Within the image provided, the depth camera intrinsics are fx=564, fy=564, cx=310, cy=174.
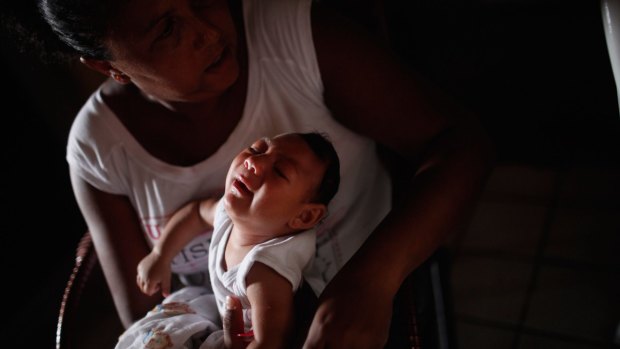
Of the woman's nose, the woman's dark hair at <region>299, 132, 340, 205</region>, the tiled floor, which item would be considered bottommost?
the tiled floor

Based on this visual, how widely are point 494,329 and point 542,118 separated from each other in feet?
1.83

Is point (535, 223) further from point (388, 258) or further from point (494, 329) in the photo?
point (388, 258)

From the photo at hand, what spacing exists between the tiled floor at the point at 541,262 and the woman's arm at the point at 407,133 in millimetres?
644

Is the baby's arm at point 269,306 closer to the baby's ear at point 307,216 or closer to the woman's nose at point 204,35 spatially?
the baby's ear at point 307,216

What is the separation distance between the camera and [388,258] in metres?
0.65

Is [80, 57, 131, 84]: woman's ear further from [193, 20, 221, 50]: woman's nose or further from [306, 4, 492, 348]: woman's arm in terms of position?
[306, 4, 492, 348]: woman's arm

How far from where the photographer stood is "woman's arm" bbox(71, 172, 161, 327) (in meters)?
0.88

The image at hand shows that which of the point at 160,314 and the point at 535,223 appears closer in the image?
the point at 160,314

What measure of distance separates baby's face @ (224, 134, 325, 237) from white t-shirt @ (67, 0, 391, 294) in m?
0.12

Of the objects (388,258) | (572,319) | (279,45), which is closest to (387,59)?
(279,45)

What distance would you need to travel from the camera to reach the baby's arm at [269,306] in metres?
0.58

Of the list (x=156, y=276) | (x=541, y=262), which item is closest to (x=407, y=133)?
(x=156, y=276)

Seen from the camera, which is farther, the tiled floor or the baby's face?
the tiled floor

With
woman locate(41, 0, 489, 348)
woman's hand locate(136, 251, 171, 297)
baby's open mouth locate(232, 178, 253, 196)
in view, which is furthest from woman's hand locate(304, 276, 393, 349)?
woman's hand locate(136, 251, 171, 297)
